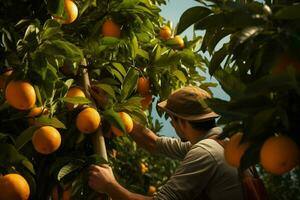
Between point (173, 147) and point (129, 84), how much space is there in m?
0.86

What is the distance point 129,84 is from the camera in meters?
2.50

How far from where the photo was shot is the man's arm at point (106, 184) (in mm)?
2402

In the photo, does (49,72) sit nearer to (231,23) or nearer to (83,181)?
(83,181)

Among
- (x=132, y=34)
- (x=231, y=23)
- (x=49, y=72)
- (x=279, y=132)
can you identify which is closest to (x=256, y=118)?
(x=279, y=132)

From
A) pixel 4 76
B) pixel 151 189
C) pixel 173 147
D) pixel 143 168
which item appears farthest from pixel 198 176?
pixel 143 168

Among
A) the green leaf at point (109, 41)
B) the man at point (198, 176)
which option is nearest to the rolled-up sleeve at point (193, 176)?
the man at point (198, 176)

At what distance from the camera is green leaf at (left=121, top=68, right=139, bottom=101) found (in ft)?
8.18

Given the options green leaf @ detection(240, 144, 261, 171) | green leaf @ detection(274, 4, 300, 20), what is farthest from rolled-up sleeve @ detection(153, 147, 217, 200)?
green leaf @ detection(274, 4, 300, 20)

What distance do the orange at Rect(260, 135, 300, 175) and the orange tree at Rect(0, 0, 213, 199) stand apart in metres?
1.10

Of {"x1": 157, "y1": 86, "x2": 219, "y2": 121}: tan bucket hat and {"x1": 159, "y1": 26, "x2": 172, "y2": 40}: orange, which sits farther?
{"x1": 159, "y1": 26, "x2": 172, "y2": 40}: orange

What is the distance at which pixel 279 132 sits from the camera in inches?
51.6

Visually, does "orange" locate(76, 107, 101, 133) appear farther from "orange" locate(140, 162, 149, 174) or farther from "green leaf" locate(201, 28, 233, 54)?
"orange" locate(140, 162, 149, 174)

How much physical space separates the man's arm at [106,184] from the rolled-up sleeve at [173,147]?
79cm

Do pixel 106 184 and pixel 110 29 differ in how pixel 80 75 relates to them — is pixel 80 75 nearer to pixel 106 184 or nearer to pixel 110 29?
pixel 110 29
